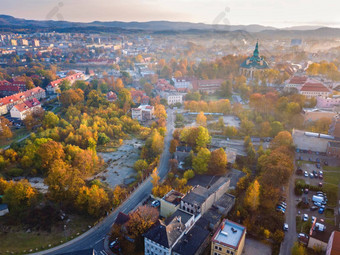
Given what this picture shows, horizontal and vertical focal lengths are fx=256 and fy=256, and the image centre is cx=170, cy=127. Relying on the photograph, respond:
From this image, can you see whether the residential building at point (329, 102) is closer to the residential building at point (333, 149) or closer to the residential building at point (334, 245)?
the residential building at point (333, 149)

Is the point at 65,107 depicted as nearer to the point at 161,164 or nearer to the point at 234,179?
the point at 161,164

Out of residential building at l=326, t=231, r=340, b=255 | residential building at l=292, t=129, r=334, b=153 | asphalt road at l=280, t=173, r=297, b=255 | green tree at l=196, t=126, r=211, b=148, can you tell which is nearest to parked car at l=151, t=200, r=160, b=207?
asphalt road at l=280, t=173, r=297, b=255

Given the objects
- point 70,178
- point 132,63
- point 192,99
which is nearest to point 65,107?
point 192,99

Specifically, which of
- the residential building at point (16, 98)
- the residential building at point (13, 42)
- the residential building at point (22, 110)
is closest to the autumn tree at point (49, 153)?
the residential building at point (22, 110)

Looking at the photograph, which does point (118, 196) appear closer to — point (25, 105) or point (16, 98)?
point (25, 105)

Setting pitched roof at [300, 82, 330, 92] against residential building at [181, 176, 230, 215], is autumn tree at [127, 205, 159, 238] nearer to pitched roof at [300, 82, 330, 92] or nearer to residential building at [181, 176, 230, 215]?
residential building at [181, 176, 230, 215]

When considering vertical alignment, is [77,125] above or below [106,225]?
above
